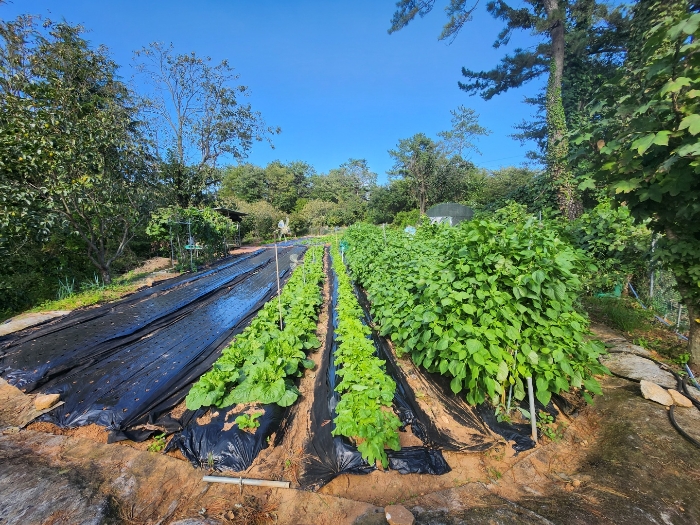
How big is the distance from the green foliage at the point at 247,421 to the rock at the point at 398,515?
50.3 inches

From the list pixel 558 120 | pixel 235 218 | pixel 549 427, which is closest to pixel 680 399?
pixel 549 427

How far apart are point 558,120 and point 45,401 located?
15.0 metres

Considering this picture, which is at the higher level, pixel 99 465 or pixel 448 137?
pixel 448 137

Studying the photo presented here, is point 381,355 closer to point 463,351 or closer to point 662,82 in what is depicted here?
point 463,351

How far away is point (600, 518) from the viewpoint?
5.43 ft

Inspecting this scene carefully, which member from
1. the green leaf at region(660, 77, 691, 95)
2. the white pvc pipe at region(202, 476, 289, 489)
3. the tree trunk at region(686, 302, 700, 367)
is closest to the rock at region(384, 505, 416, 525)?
the white pvc pipe at region(202, 476, 289, 489)

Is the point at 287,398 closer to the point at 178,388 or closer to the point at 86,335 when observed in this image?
the point at 178,388

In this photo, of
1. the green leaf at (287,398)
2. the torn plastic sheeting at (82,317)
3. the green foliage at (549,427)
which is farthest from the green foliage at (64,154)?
the green foliage at (549,427)

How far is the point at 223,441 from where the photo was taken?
7.70 feet

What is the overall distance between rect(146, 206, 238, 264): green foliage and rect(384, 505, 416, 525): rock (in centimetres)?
1150

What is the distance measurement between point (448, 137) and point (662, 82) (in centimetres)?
2953

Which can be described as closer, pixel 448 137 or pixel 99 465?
pixel 99 465

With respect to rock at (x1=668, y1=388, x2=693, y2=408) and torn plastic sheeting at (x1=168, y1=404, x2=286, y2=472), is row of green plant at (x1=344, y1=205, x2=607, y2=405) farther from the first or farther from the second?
torn plastic sheeting at (x1=168, y1=404, x2=286, y2=472)

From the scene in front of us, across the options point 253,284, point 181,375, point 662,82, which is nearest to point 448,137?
point 253,284
